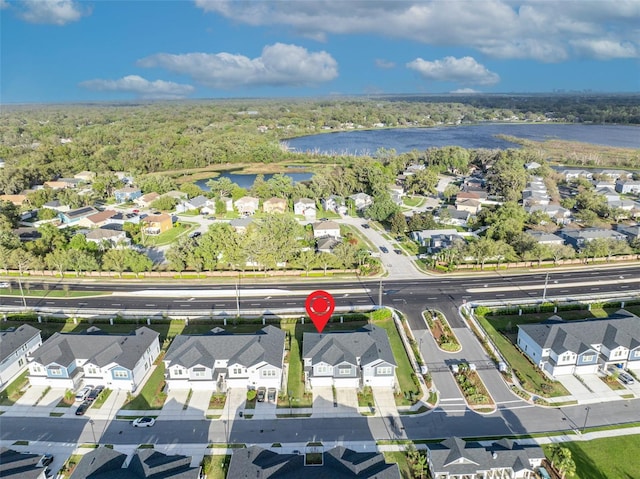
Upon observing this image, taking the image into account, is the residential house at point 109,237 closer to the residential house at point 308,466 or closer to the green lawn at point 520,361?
the residential house at point 308,466

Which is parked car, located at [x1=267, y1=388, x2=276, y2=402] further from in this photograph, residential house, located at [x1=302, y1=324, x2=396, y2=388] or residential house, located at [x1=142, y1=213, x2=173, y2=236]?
residential house, located at [x1=142, y1=213, x2=173, y2=236]

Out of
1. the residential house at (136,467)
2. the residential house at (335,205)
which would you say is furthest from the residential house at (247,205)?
the residential house at (136,467)

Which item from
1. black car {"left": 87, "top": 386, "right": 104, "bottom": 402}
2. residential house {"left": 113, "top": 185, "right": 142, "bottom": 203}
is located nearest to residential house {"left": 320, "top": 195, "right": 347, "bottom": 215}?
residential house {"left": 113, "top": 185, "right": 142, "bottom": 203}

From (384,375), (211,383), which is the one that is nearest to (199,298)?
(211,383)

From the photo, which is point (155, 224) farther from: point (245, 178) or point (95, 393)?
point (245, 178)

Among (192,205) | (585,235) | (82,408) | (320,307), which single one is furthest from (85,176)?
(585,235)

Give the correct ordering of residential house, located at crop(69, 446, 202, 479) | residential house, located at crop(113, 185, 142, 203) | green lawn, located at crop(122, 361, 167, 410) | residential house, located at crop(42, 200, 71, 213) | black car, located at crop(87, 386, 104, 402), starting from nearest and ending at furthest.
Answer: residential house, located at crop(69, 446, 202, 479) → green lawn, located at crop(122, 361, 167, 410) → black car, located at crop(87, 386, 104, 402) → residential house, located at crop(42, 200, 71, 213) → residential house, located at crop(113, 185, 142, 203)

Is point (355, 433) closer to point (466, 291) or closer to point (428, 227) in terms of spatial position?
point (466, 291)
